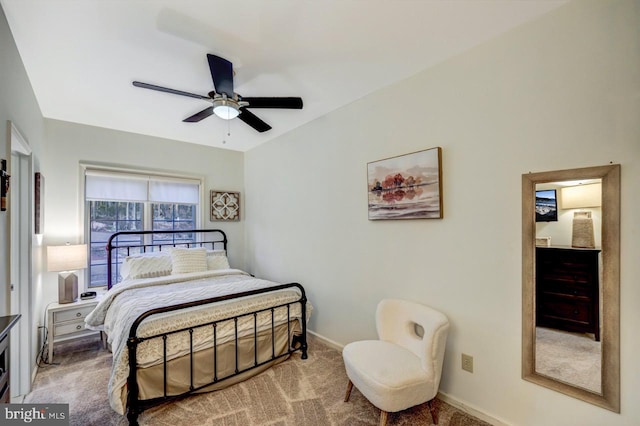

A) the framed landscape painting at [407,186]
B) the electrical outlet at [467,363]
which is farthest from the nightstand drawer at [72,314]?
the electrical outlet at [467,363]

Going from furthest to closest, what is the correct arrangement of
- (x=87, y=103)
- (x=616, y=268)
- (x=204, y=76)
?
(x=87, y=103) < (x=204, y=76) < (x=616, y=268)

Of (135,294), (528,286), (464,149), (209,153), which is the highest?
(209,153)

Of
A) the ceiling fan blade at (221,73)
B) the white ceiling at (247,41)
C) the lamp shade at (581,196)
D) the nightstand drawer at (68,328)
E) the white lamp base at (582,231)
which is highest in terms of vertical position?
the white ceiling at (247,41)

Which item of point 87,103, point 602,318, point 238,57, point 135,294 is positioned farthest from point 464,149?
point 87,103

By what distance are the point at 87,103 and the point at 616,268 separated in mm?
4473

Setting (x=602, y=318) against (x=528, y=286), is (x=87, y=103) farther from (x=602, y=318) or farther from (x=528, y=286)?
(x=602, y=318)

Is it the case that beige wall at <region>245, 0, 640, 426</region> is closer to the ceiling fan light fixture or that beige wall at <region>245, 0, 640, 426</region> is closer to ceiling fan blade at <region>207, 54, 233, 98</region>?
the ceiling fan light fixture

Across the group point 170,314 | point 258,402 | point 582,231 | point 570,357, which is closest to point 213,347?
point 170,314

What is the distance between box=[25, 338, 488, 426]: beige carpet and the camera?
201 cm

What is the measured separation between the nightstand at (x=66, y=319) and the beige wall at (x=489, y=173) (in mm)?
2598

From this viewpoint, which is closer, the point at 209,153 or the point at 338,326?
the point at 338,326

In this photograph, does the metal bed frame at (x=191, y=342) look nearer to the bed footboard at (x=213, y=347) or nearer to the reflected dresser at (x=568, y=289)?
the bed footboard at (x=213, y=347)

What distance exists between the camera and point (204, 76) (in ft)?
8.03

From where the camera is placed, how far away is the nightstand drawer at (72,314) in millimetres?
2895
